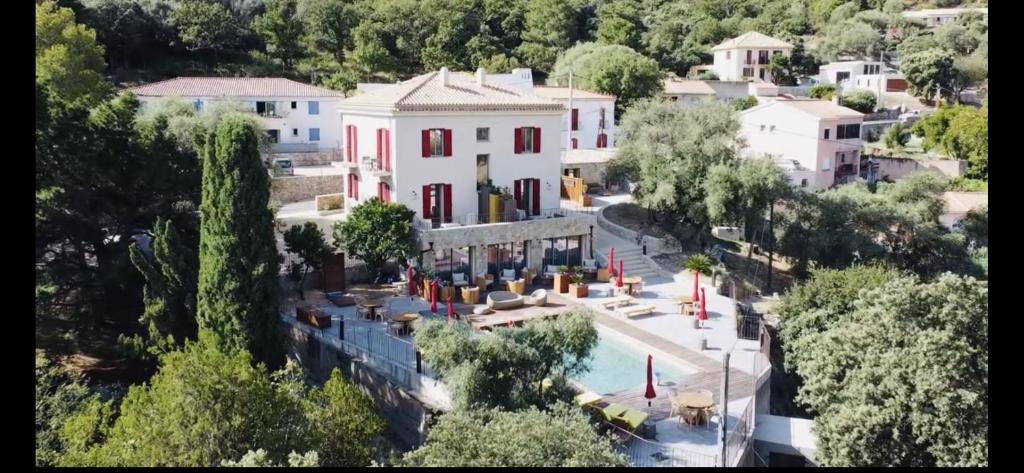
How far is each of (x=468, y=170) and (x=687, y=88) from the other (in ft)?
125

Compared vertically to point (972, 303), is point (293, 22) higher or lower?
higher

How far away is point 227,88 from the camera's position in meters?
43.4

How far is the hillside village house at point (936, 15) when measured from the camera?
58.1 m

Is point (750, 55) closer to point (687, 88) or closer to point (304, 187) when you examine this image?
point (687, 88)

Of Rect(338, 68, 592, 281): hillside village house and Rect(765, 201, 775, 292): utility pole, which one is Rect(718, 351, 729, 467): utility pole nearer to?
Rect(338, 68, 592, 281): hillside village house

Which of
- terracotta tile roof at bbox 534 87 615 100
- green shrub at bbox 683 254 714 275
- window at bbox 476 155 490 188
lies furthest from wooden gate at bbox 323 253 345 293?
terracotta tile roof at bbox 534 87 615 100

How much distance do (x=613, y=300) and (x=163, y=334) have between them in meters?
13.5

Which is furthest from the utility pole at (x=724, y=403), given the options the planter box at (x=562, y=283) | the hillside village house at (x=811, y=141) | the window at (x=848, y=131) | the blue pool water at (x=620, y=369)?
the window at (x=848, y=131)

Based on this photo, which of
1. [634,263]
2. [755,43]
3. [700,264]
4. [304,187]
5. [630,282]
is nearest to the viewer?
[630,282]

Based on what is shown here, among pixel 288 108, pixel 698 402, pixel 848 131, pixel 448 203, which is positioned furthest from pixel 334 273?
pixel 848 131

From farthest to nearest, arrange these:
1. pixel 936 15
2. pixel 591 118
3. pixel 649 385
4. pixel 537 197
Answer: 1. pixel 936 15
2. pixel 591 118
3. pixel 537 197
4. pixel 649 385

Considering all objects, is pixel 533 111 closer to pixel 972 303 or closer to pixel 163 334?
pixel 163 334

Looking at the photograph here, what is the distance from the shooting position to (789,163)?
4250cm
